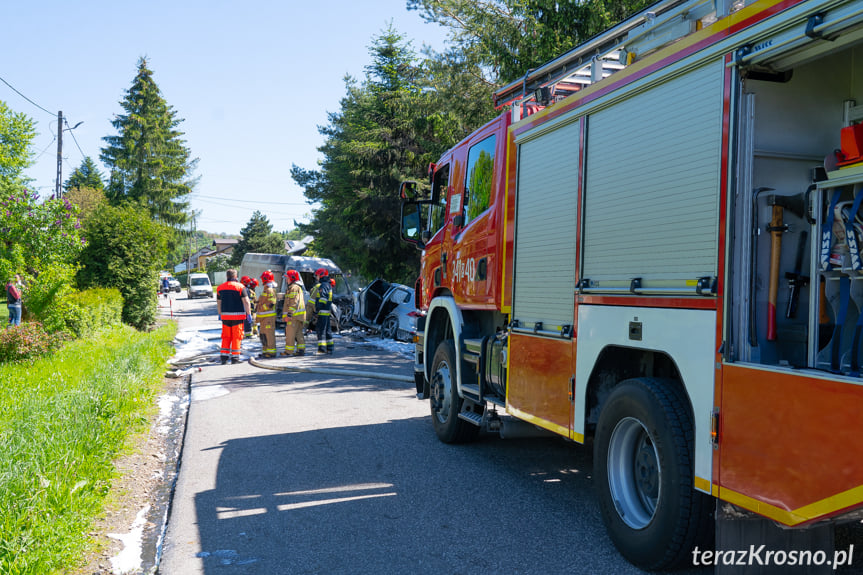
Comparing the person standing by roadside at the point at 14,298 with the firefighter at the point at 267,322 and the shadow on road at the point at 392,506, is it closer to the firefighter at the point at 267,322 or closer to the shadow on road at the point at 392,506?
the firefighter at the point at 267,322

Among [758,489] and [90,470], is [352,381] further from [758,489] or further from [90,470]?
[758,489]

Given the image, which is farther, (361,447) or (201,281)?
(201,281)

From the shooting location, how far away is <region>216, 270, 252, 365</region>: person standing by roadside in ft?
43.4

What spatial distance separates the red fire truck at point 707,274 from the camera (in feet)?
9.05

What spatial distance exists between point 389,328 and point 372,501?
13.9m

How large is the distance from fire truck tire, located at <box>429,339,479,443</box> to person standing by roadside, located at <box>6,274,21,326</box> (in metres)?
13.2

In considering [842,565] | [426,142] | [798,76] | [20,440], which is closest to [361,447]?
[20,440]

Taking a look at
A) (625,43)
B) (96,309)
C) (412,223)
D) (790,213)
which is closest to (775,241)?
(790,213)

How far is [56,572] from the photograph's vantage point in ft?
12.3

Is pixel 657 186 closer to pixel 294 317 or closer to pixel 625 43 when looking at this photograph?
pixel 625 43

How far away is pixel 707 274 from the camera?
3217mm

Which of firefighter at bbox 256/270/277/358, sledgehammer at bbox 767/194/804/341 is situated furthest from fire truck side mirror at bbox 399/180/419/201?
firefighter at bbox 256/270/277/358

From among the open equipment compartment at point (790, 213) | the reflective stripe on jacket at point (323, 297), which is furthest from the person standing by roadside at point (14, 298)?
the open equipment compartment at point (790, 213)

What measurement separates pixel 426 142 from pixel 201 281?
127 feet
